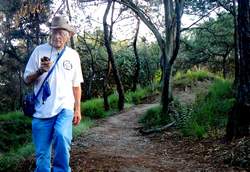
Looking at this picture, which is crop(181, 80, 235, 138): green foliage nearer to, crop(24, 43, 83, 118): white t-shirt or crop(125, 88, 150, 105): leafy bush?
crop(24, 43, 83, 118): white t-shirt

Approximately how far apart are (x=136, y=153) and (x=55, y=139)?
3975 millimetres

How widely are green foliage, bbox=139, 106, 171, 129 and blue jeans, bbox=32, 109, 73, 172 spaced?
7.38m

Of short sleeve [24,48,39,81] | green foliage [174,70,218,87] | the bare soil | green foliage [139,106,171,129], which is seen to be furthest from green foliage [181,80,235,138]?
green foliage [174,70,218,87]

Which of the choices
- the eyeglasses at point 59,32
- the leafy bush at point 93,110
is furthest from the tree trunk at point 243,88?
the leafy bush at point 93,110

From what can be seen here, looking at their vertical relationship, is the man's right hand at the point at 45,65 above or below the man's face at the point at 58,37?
below

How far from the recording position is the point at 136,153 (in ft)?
28.0

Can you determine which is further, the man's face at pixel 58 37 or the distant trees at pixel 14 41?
the distant trees at pixel 14 41

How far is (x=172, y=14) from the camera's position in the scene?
567 inches

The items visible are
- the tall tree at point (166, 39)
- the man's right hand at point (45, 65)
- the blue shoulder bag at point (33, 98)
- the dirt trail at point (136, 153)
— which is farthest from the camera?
the tall tree at point (166, 39)

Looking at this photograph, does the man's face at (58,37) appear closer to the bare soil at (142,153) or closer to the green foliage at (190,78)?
the bare soil at (142,153)

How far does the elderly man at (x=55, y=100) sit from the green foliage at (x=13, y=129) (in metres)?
12.8

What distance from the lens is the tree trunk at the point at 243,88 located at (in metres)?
7.79

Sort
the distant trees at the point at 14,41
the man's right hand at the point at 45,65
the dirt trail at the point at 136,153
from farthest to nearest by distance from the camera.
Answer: the distant trees at the point at 14,41 → the dirt trail at the point at 136,153 → the man's right hand at the point at 45,65

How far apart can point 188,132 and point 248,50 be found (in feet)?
8.89
